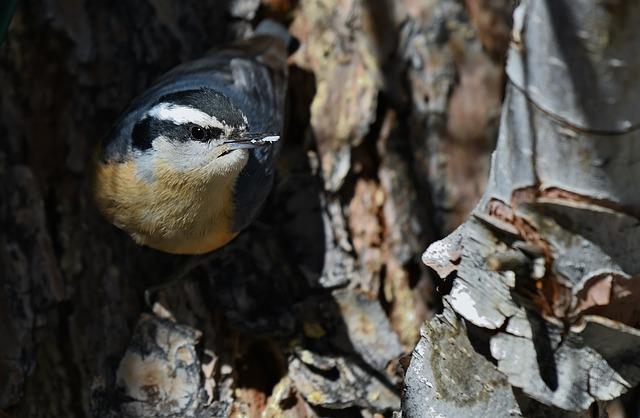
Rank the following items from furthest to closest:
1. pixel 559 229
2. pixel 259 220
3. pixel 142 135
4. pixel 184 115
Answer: pixel 259 220 → pixel 142 135 → pixel 184 115 → pixel 559 229

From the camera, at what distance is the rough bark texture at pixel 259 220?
7.93 ft

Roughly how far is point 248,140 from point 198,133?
14cm

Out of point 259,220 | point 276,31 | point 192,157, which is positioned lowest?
point 259,220

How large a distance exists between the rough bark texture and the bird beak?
442mm

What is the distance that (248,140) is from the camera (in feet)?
7.51

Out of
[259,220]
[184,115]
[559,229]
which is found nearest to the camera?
[559,229]

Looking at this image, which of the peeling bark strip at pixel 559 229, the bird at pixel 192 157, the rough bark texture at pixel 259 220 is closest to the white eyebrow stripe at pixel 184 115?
the bird at pixel 192 157

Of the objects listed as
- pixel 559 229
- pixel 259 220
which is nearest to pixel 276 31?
pixel 259 220

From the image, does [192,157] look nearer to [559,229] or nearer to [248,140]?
[248,140]

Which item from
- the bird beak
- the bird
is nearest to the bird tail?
the bird

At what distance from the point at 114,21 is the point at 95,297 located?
92cm

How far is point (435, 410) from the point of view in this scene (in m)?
1.89

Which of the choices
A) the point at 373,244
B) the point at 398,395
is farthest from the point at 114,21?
the point at 398,395

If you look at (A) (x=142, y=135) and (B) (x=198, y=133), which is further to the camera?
(A) (x=142, y=135)
